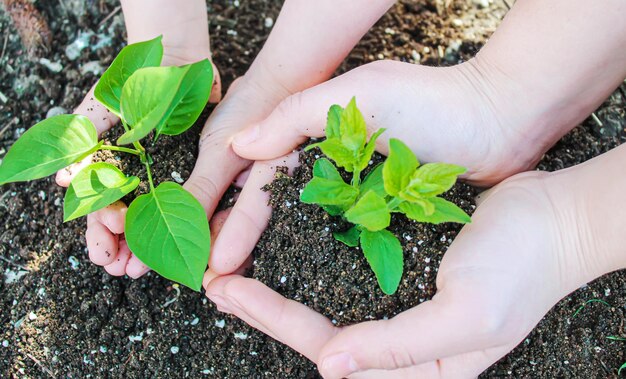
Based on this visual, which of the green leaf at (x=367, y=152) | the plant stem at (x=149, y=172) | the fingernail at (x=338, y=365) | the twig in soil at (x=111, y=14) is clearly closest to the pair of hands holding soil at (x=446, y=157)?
the fingernail at (x=338, y=365)

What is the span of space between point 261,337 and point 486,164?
694 millimetres

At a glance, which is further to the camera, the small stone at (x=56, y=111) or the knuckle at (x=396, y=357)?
the small stone at (x=56, y=111)

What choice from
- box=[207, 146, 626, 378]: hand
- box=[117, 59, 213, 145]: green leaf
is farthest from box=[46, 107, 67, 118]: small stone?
box=[207, 146, 626, 378]: hand

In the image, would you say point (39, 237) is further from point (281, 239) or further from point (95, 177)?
point (281, 239)

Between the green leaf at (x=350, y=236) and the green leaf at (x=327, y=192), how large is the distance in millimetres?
125

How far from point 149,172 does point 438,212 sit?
0.65 meters

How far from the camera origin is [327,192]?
Result: 1285 mm

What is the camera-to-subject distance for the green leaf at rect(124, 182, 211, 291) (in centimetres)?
130

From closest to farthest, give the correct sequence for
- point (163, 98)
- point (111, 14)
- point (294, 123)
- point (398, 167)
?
point (398, 167) → point (163, 98) → point (294, 123) → point (111, 14)

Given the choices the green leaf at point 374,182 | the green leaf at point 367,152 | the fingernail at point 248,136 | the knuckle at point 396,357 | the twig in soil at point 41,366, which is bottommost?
the twig in soil at point 41,366

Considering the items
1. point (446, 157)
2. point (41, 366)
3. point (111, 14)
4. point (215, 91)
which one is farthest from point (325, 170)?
point (111, 14)

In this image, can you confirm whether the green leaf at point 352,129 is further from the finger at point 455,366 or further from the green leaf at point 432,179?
the finger at point 455,366

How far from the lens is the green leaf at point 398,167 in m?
1.13

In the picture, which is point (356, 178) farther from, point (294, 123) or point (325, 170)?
point (294, 123)
